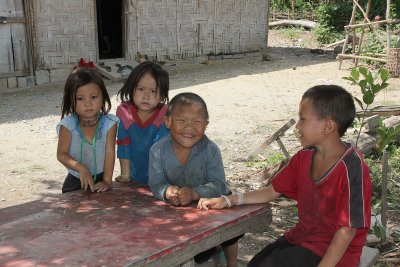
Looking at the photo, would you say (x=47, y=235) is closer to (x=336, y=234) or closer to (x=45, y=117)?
(x=336, y=234)

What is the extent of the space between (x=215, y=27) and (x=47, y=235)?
1201 cm

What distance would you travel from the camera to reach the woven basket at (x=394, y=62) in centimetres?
1135

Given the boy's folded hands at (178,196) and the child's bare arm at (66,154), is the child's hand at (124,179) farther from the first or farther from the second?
the boy's folded hands at (178,196)

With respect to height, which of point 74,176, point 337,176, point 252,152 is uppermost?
point 337,176

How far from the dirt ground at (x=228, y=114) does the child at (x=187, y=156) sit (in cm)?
124

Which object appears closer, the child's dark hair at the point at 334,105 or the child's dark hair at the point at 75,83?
the child's dark hair at the point at 334,105

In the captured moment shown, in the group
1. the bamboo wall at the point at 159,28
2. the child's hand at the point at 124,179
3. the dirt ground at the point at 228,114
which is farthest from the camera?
the bamboo wall at the point at 159,28

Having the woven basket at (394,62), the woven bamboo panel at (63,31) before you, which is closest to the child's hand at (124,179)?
the woven bamboo panel at (63,31)

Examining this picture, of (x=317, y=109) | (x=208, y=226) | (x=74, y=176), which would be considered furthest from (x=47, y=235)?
(x=317, y=109)

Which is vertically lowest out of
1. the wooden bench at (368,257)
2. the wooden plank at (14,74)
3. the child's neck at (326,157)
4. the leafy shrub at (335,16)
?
the wooden bench at (368,257)

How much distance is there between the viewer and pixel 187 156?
267cm

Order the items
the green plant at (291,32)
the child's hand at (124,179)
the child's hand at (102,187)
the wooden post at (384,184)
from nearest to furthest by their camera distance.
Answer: the child's hand at (102,187), the child's hand at (124,179), the wooden post at (384,184), the green plant at (291,32)

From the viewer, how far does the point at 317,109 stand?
7.56 feet

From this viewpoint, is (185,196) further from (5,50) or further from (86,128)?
(5,50)
